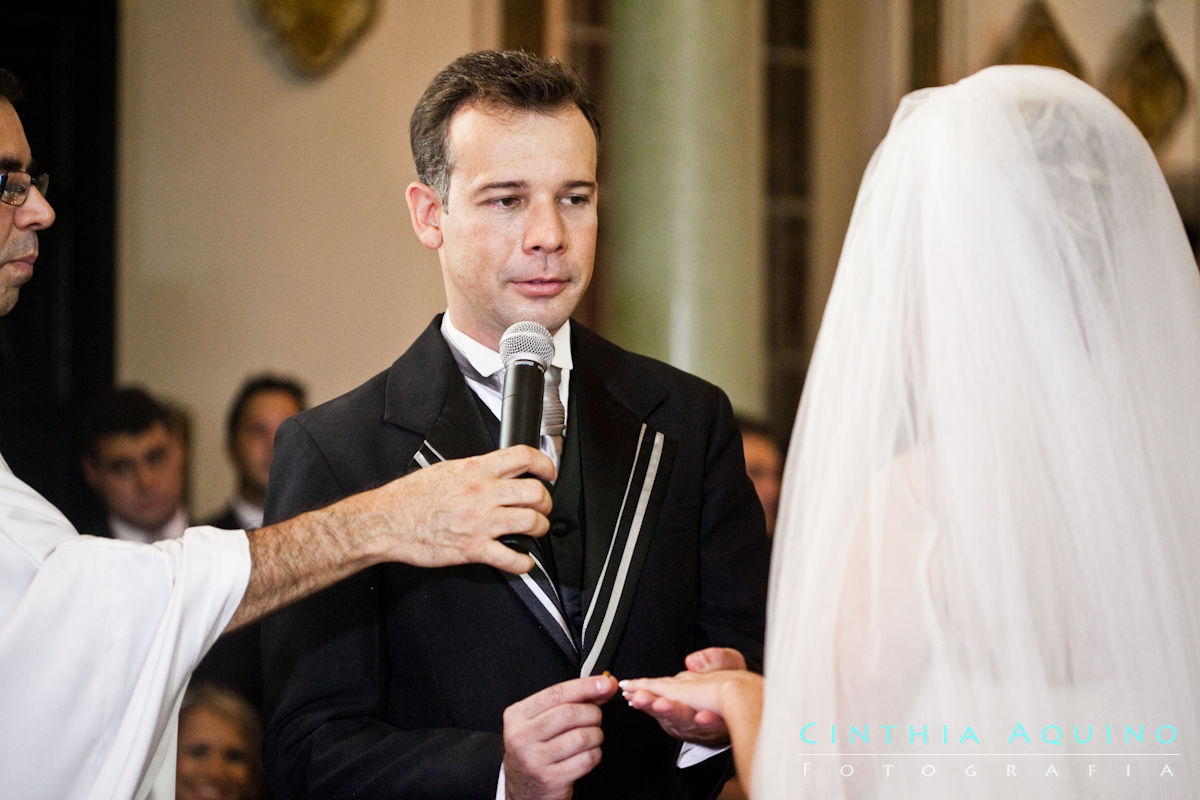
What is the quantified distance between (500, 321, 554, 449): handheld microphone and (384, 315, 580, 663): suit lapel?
0.30m

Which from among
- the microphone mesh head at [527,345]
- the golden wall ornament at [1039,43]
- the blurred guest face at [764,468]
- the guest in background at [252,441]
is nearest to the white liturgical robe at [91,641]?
the microphone mesh head at [527,345]

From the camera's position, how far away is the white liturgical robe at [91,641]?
163cm

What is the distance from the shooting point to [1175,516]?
155cm

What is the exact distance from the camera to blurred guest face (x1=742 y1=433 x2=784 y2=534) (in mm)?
4691

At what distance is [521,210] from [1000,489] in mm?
954

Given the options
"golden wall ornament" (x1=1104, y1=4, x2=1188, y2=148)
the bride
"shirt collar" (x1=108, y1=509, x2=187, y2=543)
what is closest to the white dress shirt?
the bride

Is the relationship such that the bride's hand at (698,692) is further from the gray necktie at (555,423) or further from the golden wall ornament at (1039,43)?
the golden wall ornament at (1039,43)

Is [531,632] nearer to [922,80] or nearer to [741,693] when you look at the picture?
[741,693]

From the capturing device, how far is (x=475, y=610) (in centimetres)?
197

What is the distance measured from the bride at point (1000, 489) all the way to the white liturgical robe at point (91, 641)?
83cm

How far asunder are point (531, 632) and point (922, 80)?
18.5 feet

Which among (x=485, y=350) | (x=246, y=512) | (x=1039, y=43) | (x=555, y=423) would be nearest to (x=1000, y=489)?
(x=555, y=423)

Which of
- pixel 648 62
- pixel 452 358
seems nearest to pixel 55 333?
pixel 648 62

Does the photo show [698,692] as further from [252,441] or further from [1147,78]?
[1147,78]
